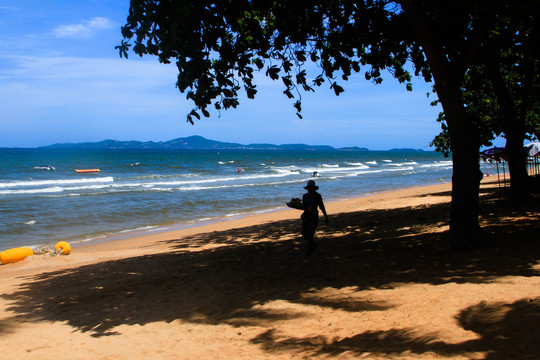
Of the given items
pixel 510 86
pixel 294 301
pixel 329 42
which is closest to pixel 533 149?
pixel 510 86

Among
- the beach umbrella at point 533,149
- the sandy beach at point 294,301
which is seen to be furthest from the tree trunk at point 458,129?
the beach umbrella at point 533,149

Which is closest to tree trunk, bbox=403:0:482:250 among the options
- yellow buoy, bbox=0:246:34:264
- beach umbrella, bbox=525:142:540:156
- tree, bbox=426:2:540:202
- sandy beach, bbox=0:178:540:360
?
sandy beach, bbox=0:178:540:360

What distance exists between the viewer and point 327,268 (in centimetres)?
746

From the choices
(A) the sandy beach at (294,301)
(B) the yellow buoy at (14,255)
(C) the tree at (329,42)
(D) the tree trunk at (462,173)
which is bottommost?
(A) the sandy beach at (294,301)

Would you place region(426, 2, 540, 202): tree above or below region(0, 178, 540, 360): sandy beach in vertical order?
above

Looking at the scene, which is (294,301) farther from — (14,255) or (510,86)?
(510,86)

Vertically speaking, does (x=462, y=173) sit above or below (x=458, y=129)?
below

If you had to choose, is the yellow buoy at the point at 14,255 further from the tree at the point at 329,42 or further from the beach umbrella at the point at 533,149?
the beach umbrella at the point at 533,149

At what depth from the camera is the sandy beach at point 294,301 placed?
4.23 metres

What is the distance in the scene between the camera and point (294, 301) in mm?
5805

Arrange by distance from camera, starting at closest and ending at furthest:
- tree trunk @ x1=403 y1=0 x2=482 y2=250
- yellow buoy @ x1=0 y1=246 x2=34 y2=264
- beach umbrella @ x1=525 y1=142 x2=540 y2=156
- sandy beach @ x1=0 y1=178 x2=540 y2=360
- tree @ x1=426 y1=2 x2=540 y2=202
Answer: sandy beach @ x1=0 y1=178 x2=540 y2=360 < tree trunk @ x1=403 y1=0 x2=482 y2=250 < tree @ x1=426 y1=2 x2=540 y2=202 < yellow buoy @ x1=0 y1=246 x2=34 y2=264 < beach umbrella @ x1=525 y1=142 x2=540 y2=156

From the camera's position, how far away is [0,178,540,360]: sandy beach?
4.23m

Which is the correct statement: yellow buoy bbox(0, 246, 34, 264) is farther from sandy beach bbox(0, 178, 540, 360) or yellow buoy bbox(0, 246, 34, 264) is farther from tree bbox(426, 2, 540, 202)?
tree bbox(426, 2, 540, 202)

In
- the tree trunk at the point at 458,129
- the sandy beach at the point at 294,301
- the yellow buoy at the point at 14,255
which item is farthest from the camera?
the yellow buoy at the point at 14,255
